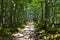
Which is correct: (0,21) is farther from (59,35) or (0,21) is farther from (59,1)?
(59,35)

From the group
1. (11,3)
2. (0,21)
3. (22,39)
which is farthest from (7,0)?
(22,39)

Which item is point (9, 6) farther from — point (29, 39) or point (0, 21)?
point (29, 39)

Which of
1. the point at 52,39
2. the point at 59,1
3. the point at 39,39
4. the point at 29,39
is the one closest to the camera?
the point at 52,39

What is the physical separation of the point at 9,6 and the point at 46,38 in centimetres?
1758

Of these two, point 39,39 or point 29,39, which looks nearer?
point 39,39

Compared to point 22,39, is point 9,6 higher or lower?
higher

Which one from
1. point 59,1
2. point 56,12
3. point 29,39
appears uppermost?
point 59,1

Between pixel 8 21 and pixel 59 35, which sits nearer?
pixel 59 35

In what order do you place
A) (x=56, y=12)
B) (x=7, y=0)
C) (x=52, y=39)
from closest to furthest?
(x=52, y=39) < (x=56, y=12) < (x=7, y=0)

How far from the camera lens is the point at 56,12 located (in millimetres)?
23922

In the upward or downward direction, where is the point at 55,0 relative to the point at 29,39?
upward

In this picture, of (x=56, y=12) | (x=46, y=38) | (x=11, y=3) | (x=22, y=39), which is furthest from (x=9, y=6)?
(x=46, y=38)

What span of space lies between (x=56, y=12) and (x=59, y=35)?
1144 cm

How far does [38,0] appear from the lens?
987 inches
